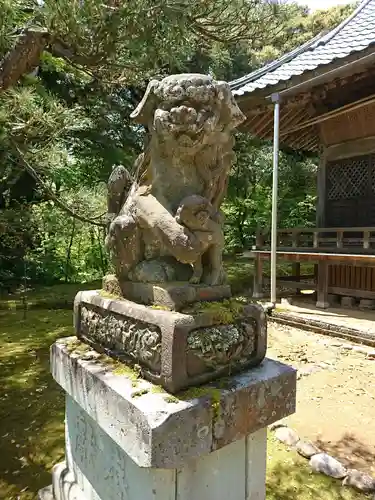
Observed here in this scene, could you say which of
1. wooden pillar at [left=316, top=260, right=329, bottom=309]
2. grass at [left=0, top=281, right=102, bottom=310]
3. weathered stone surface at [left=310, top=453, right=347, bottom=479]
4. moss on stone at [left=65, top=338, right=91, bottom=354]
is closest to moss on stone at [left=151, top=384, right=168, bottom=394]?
moss on stone at [left=65, top=338, right=91, bottom=354]

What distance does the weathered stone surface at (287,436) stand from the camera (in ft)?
8.68

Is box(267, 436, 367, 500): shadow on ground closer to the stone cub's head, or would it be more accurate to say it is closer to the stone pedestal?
the stone pedestal

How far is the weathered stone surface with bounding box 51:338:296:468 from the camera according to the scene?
1.34 metres

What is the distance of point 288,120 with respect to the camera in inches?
300

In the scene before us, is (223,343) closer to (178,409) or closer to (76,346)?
(178,409)

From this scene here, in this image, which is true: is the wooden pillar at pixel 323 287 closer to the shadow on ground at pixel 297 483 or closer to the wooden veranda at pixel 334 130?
the wooden veranda at pixel 334 130

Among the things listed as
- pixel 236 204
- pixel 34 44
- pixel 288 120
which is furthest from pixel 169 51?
pixel 236 204

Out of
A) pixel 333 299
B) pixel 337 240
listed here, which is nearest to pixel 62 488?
pixel 337 240

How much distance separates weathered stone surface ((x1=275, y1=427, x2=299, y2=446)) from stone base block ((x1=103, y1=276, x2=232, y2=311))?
1.56m

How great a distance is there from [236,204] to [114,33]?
9.80 m

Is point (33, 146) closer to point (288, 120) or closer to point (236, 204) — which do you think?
point (288, 120)

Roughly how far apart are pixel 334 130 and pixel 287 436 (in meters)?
6.50

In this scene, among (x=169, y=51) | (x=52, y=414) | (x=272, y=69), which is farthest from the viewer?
(x=272, y=69)

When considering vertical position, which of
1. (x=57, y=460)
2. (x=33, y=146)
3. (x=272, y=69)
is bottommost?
(x=57, y=460)
